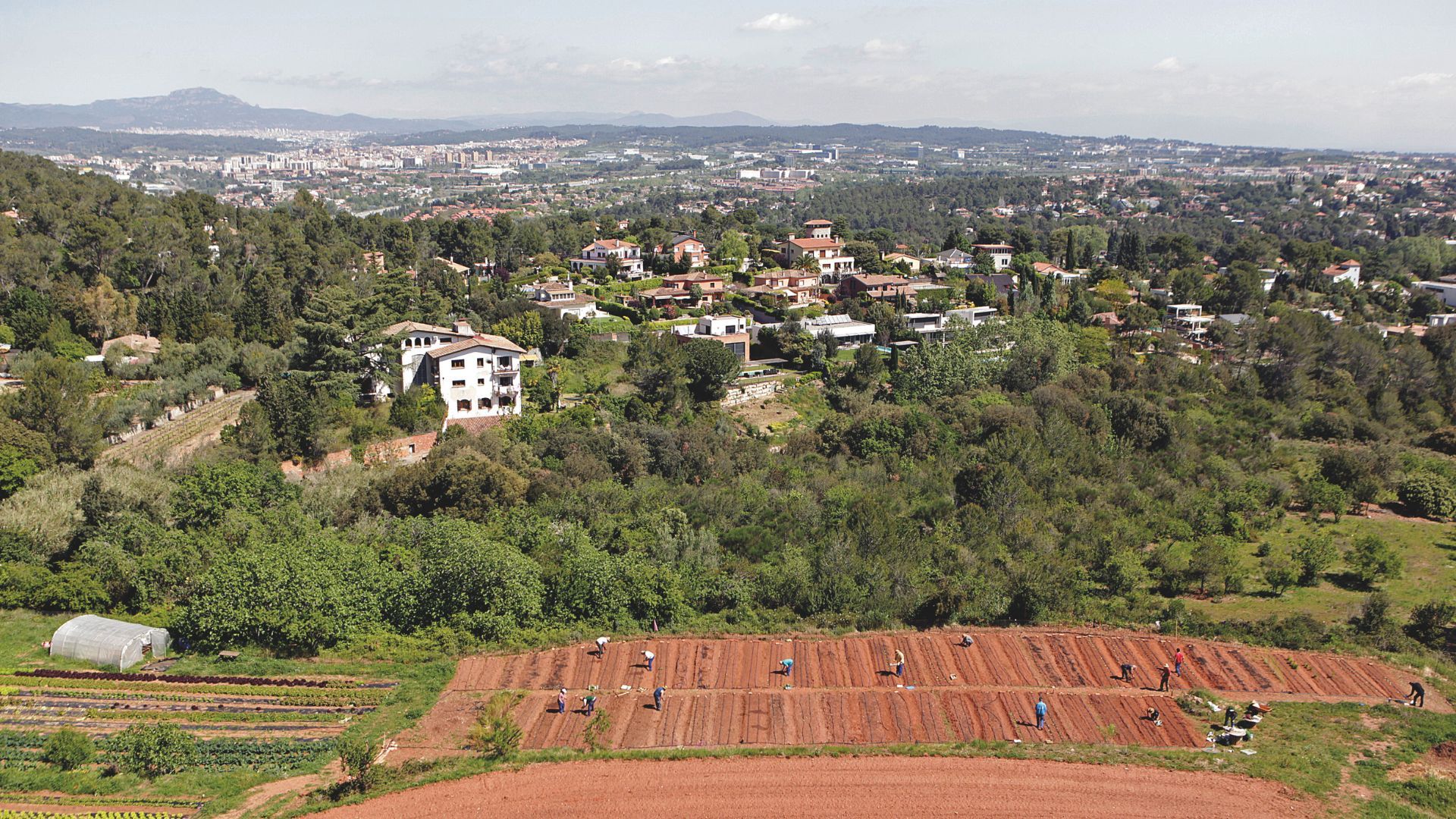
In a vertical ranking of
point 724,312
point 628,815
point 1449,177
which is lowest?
point 628,815

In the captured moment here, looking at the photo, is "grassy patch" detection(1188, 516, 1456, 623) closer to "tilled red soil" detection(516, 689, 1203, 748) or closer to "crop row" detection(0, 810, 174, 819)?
"tilled red soil" detection(516, 689, 1203, 748)

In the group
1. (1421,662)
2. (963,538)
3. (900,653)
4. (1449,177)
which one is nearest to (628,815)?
(900,653)

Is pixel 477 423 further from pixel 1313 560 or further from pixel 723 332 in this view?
pixel 1313 560

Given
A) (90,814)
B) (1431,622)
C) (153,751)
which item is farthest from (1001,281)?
(90,814)

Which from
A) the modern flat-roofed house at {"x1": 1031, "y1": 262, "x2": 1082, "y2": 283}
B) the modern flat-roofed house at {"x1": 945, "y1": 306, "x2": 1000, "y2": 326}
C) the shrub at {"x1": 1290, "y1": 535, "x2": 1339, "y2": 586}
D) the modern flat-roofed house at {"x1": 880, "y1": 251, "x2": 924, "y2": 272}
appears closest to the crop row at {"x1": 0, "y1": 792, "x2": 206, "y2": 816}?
the shrub at {"x1": 1290, "y1": 535, "x2": 1339, "y2": 586}

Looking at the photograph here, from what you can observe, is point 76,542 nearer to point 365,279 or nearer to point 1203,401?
point 365,279
